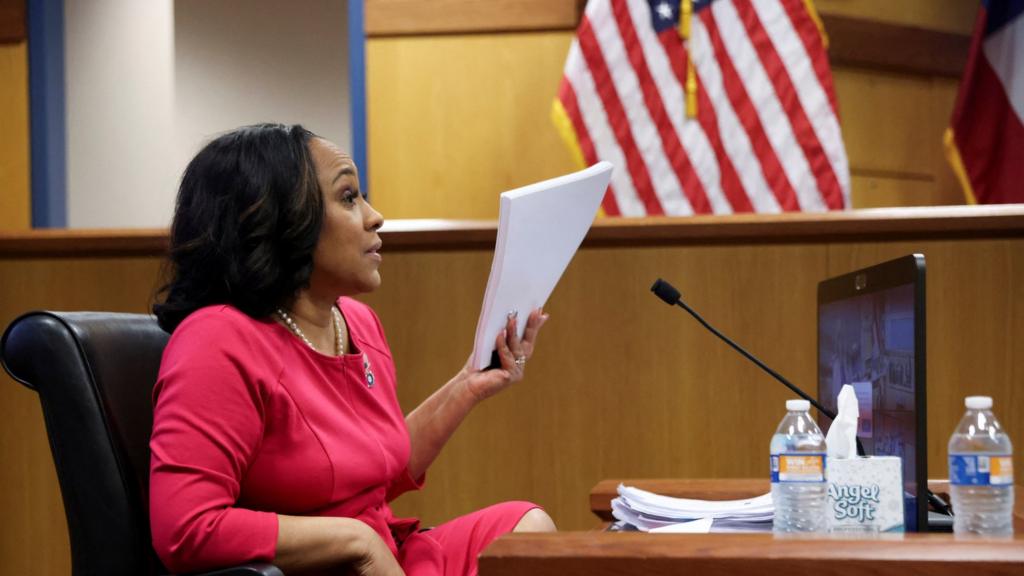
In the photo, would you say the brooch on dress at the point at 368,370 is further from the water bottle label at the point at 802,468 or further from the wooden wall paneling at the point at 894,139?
the wooden wall paneling at the point at 894,139

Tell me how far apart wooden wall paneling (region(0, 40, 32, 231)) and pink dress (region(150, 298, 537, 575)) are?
298 centimetres

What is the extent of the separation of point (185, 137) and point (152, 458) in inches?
173

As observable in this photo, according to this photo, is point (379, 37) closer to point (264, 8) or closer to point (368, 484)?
point (264, 8)

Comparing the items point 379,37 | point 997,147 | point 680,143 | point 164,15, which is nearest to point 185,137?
point 164,15

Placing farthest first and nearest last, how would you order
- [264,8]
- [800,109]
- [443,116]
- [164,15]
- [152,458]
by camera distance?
[264,8] → [164,15] → [443,116] → [800,109] → [152,458]

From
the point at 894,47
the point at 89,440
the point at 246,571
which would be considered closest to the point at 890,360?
the point at 246,571

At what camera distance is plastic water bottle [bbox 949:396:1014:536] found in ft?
3.52

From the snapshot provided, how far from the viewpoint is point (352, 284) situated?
158cm

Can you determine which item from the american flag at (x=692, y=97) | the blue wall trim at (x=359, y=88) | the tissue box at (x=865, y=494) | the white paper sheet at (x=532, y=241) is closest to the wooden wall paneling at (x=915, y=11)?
the american flag at (x=692, y=97)

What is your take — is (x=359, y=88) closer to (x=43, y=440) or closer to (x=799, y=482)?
(x=43, y=440)

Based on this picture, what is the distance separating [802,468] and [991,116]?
290 centimetres

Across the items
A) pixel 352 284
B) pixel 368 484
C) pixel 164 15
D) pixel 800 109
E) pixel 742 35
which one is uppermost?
pixel 164 15

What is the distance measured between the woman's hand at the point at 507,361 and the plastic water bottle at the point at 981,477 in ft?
2.16

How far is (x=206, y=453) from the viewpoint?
50.3 inches
